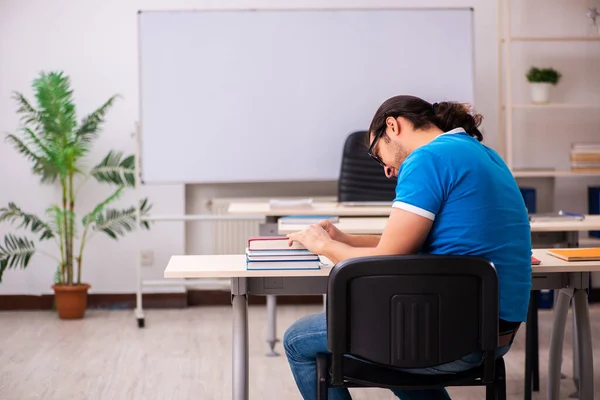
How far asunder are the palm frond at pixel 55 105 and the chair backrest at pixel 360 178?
67.8 inches

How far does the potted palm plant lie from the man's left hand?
3.08 meters

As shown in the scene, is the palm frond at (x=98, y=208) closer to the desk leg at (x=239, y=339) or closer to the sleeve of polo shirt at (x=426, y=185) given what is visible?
the desk leg at (x=239, y=339)

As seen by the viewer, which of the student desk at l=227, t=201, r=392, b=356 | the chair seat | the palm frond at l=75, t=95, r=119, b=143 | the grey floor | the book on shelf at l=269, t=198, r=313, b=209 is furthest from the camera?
the palm frond at l=75, t=95, r=119, b=143

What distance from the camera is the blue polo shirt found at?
208cm

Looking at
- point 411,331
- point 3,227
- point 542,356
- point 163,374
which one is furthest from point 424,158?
point 3,227

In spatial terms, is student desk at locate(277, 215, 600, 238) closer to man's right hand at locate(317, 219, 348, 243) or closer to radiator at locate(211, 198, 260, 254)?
man's right hand at locate(317, 219, 348, 243)

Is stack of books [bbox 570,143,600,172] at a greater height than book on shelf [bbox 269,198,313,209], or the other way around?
stack of books [bbox 570,143,600,172]

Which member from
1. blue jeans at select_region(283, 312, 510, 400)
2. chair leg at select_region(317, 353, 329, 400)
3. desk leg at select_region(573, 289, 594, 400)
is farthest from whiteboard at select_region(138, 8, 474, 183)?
chair leg at select_region(317, 353, 329, 400)

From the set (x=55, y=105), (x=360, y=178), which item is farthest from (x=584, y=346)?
(x=55, y=105)

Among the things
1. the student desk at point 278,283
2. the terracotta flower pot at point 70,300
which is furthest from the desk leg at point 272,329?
the student desk at point 278,283

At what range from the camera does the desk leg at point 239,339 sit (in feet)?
8.17

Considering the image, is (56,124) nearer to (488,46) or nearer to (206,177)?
(206,177)

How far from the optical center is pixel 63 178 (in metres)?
5.34

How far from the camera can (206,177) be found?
5359 millimetres
